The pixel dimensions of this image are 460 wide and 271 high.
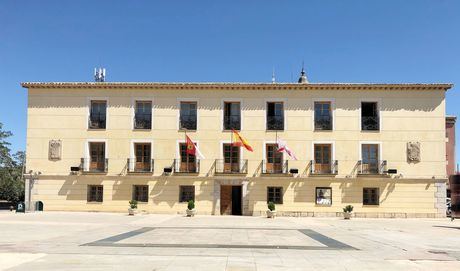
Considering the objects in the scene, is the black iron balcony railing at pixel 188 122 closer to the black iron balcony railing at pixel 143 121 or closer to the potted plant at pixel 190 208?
the black iron balcony railing at pixel 143 121

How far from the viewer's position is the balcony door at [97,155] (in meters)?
30.5

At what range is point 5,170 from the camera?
38.1 metres

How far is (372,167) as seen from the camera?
29.8 m

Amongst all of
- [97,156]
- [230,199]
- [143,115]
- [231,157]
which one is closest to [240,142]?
[231,157]

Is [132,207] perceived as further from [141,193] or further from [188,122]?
[188,122]

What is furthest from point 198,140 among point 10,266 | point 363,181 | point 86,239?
point 10,266

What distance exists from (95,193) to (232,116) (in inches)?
403

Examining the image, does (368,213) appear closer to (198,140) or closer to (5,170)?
(198,140)

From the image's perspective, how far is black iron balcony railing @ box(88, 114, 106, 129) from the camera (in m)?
30.7

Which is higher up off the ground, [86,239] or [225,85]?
[225,85]

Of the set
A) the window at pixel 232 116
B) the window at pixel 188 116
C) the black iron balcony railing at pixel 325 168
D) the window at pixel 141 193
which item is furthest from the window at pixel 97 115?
the black iron balcony railing at pixel 325 168

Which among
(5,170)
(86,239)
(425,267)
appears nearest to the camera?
(425,267)

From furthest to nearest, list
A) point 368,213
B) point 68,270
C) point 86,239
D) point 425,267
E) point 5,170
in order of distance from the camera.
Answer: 1. point 5,170
2. point 368,213
3. point 86,239
4. point 425,267
5. point 68,270

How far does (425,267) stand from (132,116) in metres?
23.2
